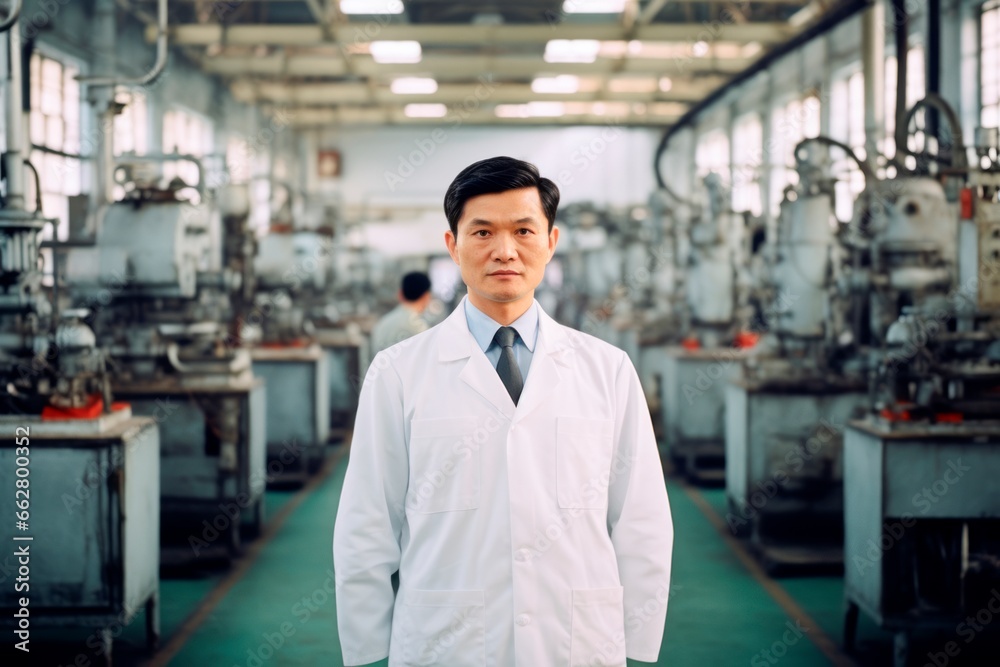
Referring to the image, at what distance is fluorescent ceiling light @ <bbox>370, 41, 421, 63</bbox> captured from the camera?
1238 cm

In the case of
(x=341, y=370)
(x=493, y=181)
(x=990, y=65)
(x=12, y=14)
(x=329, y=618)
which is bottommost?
(x=329, y=618)

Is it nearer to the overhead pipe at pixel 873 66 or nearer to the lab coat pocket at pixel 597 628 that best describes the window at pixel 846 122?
the overhead pipe at pixel 873 66

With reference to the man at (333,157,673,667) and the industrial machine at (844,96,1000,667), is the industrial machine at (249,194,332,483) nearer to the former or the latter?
the industrial machine at (844,96,1000,667)

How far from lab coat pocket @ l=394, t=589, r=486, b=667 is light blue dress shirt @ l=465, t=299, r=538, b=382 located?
0.46 metres

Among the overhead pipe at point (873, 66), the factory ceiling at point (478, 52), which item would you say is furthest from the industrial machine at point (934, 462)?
the factory ceiling at point (478, 52)

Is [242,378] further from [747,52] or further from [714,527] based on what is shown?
[747,52]

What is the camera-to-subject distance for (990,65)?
8055 millimetres

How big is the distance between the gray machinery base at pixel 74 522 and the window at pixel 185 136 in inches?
321

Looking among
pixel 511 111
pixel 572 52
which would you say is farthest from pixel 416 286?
pixel 511 111

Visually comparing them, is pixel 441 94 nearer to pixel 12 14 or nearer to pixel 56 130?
pixel 56 130

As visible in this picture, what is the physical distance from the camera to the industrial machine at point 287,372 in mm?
7812

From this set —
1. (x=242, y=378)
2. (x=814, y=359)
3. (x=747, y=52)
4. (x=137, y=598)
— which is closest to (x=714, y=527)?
(x=814, y=359)

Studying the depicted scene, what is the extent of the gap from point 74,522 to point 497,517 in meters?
2.54

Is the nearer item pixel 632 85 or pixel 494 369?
pixel 494 369
